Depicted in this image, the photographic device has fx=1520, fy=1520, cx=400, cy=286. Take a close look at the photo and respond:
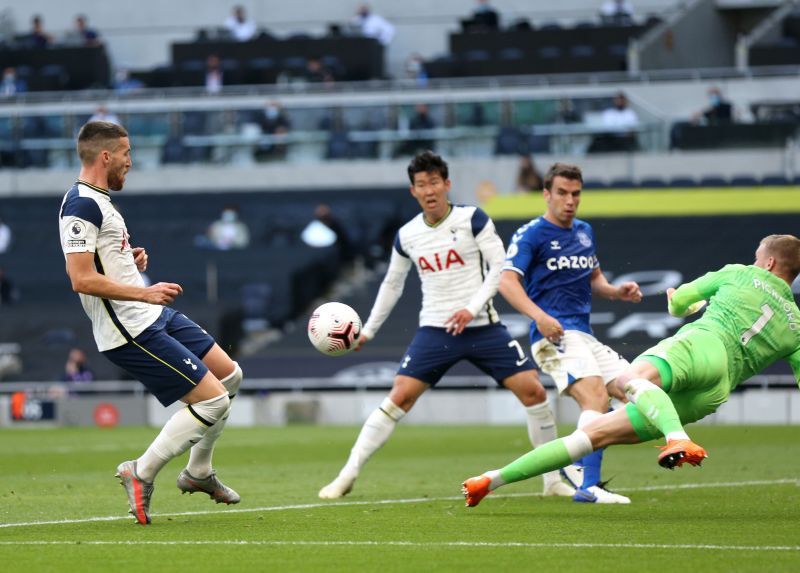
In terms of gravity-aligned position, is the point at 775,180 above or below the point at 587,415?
below

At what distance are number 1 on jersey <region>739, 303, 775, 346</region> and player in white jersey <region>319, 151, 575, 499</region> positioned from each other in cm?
242

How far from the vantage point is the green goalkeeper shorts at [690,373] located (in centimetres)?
860

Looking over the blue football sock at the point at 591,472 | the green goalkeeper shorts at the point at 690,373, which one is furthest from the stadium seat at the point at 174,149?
the green goalkeeper shorts at the point at 690,373

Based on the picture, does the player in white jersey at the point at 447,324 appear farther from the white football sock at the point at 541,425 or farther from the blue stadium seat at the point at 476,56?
the blue stadium seat at the point at 476,56

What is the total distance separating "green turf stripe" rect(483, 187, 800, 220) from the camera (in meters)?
27.3

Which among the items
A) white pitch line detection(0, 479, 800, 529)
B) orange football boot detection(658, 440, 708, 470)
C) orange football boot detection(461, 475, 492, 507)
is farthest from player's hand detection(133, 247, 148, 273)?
orange football boot detection(658, 440, 708, 470)

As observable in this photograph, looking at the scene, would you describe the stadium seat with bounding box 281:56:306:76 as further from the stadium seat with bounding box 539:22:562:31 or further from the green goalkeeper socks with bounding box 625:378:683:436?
the green goalkeeper socks with bounding box 625:378:683:436

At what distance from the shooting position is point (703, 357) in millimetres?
8633

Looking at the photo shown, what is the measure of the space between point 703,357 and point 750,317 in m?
0.44

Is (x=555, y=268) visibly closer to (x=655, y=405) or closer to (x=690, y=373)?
(x=690, y=373)

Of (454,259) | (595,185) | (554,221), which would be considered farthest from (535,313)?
(595,185)

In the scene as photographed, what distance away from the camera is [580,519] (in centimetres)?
910

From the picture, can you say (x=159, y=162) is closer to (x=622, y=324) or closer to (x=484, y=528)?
(x=622, y=324)


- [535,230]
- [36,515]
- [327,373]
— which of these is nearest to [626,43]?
[327,373]
